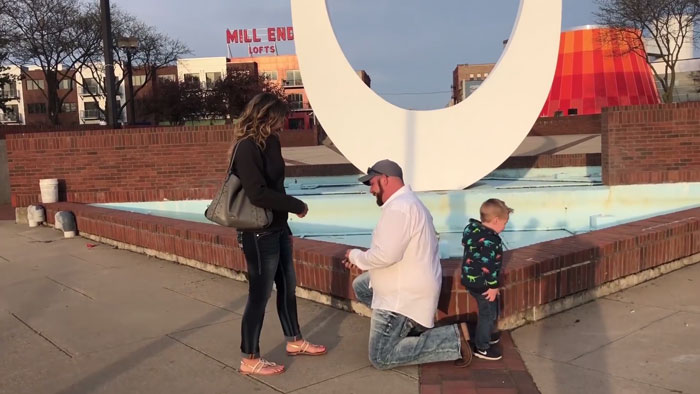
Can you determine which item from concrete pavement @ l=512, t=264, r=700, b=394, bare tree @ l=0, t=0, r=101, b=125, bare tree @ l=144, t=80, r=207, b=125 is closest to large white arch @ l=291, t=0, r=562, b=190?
concrete pavement @ l=512, t=264, r=700, b=394

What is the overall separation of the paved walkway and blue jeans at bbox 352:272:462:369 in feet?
0.27

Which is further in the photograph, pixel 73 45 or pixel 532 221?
pixel 73 45

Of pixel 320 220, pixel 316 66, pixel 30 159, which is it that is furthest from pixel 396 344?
pixel 30 159

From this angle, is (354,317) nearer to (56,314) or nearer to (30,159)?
(56,314)

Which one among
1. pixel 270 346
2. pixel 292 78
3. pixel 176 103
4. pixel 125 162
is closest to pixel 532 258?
pixel 270 346

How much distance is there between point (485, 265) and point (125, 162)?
25.3 ft

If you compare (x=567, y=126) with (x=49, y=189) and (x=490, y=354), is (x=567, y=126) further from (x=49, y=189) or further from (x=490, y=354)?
(x=490, y=354)

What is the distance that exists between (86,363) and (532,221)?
20.8ft

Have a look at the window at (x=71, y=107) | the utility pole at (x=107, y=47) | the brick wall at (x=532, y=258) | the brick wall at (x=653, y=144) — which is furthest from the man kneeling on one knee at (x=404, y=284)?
the window at (x=71, y=107)

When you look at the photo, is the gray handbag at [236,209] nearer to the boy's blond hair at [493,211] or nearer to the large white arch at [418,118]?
the boy's blond hair at [493,211]

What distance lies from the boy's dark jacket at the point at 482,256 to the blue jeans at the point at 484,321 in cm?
9

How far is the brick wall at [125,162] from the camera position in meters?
9.52

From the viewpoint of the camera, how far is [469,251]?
3404 mm

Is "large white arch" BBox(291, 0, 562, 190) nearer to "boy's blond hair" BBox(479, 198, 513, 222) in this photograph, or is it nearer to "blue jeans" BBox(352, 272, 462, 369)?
"boy's blond hair" BBox(479, 198, 513, 222)
